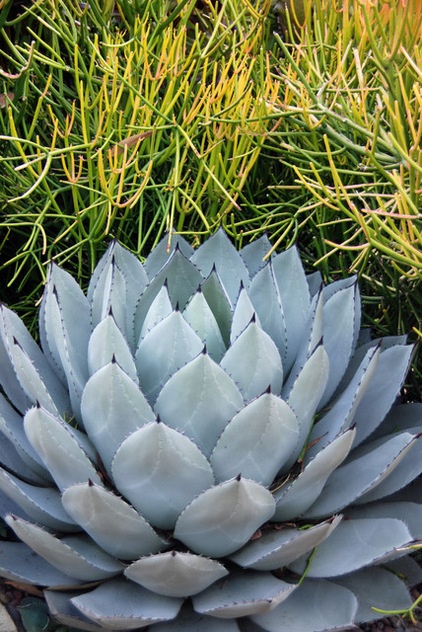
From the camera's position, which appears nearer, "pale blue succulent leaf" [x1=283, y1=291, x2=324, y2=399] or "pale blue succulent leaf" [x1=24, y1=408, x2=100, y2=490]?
"pale blue succulent leaf" [x1=24, y1=408, x2=100, y2=490]

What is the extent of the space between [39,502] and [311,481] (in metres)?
0.42

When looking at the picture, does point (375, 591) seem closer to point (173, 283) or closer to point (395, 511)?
point (395, 511)

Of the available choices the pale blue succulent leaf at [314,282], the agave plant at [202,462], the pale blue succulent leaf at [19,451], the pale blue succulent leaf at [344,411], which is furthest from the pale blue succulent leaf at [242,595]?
the pale blue succulent leaf at [314,282]

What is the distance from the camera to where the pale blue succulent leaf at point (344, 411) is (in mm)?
1179

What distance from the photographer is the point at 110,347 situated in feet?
3.81

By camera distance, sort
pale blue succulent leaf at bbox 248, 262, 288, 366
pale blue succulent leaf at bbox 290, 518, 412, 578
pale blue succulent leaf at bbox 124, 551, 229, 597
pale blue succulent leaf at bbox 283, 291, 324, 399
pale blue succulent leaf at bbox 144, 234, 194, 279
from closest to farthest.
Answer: pale blue succulent leaf at bbox 124, 551, 229, 597 < pale blue succulent leaf at bbox 290, 518, 412, 578 < pale blue succulent leaf at bbox 283, 291, 324, 399 < pale blue succulent leaf at bbox 248, 262, 288, 366 < pale blue succulent leaf at bbox 144, 234, 194, 279

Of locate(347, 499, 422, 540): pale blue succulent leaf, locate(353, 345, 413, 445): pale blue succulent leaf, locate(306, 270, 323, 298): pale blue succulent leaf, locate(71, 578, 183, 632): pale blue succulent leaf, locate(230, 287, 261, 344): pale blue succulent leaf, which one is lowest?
locate(71, 578, 183, 632): pale blue succulent leaf

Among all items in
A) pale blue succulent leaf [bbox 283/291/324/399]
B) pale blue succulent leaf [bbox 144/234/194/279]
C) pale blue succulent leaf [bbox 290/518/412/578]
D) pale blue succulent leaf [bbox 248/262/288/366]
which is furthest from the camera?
pale blue succulent leaf [bbox 144/234/194/279]

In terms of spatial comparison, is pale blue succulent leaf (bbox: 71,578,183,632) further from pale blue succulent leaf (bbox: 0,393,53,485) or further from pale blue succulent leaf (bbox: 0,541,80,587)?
pale blue succulent leaf (bbox: 0,393,53,485)

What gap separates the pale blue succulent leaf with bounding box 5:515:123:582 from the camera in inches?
41.6

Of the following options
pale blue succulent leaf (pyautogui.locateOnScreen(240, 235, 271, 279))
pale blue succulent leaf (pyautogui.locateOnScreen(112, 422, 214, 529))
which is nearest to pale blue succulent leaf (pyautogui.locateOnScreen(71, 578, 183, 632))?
pale blue succulent leaf (pyautogui.locateOnScreen(112, 422, 214, 529))

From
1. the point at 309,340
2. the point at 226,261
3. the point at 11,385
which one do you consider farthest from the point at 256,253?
the point at 11,385

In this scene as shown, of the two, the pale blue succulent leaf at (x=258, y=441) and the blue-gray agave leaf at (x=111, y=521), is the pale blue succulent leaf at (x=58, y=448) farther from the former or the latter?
the pale blue succulent leaf at (x=258, y=441)

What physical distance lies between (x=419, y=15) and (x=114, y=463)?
30.8 inches
